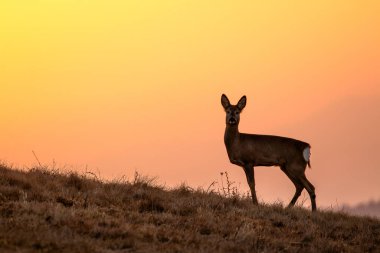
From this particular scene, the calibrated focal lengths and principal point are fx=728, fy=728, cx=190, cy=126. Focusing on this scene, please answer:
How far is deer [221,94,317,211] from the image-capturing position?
56.3 feet

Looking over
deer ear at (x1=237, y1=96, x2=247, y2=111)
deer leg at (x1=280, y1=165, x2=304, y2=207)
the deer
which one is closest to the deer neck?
the deer

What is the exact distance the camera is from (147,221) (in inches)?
450

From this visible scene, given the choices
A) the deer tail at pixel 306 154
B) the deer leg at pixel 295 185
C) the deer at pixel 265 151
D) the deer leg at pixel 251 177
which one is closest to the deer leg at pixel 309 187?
the deer at pixel 265 151

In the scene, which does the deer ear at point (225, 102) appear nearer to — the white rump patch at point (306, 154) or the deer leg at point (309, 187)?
the white rump patch at point (306, 154)

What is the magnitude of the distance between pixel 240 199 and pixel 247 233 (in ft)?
12.9

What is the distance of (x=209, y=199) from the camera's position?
14.1 m

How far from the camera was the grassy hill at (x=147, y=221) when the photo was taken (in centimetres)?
980

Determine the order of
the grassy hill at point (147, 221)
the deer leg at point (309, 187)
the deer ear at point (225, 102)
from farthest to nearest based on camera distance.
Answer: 1. the deer ear at point (225, 102)
2. the deer leg at point (309, 187)
3. the grassy hill at point (147, 221)

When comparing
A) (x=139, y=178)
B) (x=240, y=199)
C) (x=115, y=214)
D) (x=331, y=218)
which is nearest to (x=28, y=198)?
(x=115, y=214)

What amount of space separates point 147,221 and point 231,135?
6.34 meters

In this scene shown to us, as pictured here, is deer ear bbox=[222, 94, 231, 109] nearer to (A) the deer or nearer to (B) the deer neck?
(A) the deer

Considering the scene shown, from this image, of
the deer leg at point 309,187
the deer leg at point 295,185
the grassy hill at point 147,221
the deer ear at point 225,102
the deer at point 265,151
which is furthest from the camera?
the deer leg at point 295,185

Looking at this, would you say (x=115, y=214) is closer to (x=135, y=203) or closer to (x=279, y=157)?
(x=135, y=203)

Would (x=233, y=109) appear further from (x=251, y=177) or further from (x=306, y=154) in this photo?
(x=306, y=154)
